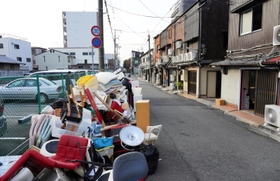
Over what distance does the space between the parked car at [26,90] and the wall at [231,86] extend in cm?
892

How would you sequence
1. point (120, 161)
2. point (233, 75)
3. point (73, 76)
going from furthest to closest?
point (233, 75) < point (73, 76) < point (120, 161)

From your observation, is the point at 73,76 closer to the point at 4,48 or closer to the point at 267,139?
the point at 267,139

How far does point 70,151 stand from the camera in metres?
3.14

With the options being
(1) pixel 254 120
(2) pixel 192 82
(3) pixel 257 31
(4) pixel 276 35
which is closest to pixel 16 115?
(1) pixel 254 120

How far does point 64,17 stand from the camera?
200ft

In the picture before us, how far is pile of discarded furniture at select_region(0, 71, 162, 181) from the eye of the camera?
2281 mm

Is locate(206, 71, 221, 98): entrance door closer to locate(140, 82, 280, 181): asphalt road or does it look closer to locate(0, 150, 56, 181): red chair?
locate(140, 82, 280, 181): asphalt road

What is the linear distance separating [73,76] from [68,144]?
707 centimetres

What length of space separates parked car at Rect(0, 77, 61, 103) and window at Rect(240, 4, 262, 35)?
926 centimetres

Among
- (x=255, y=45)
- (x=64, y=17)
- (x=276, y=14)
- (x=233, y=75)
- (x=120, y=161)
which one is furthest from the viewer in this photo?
(x=64, y=17)

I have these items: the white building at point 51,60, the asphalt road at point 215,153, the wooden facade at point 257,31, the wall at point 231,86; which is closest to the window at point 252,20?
the wooden facade at point 257,31

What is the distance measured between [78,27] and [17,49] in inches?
855

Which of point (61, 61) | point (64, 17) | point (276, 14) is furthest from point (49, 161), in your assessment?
point (64, 17)

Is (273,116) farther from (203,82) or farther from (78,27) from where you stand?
(78,27)
